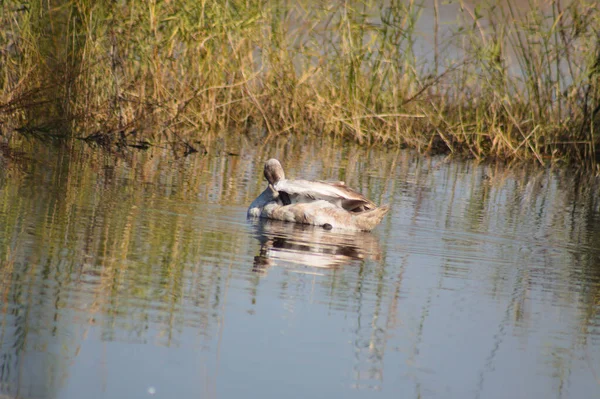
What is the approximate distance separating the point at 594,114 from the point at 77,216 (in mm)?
8738

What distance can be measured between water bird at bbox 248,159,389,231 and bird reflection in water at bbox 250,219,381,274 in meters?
0.06

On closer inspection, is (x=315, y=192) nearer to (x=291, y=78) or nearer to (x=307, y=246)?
(x=307, y=246)

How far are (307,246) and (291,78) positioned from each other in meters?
8.45

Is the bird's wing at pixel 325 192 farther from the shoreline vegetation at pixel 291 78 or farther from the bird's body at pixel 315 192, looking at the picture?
the shoreline vegetation at pixel 291 78

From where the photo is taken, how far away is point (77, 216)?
24.9ft

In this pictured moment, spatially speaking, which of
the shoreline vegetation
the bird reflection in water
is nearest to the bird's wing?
the bird reflection in water

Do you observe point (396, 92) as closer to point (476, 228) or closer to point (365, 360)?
point (476, 228)

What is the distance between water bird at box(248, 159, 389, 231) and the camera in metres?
8.32

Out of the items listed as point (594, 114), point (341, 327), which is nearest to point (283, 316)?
point (341, 327)

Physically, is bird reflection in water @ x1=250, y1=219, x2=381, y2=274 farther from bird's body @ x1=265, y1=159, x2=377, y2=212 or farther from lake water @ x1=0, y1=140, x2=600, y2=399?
bird's body @ x1=265, y1=159, x2=377, y2=212

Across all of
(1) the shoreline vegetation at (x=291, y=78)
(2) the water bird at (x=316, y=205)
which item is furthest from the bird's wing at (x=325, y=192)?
(1) the shoreline vegetation at (x=291, y=78)

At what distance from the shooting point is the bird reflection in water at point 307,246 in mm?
6777

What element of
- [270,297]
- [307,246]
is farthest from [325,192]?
[270,297]

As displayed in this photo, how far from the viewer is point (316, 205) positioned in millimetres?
8406
